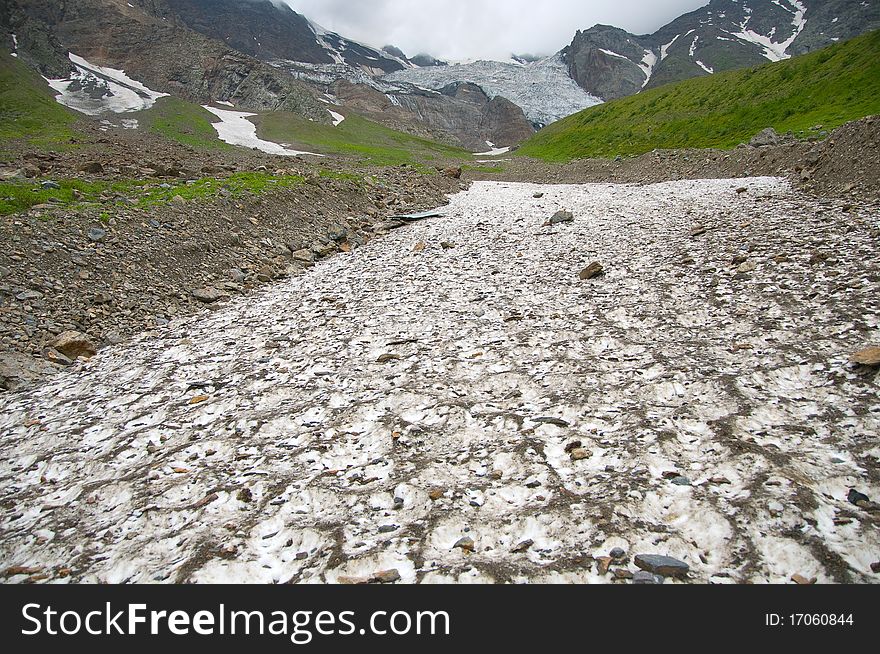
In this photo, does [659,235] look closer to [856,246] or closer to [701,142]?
[856,246]

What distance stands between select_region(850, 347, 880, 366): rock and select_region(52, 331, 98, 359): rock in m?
17.9

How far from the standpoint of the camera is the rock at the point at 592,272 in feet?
51.2

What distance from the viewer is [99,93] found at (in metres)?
108

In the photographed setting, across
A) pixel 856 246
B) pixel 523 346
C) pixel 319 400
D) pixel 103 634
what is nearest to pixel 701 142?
pixel 856 246

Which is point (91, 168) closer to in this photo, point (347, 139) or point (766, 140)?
point (766, 140)

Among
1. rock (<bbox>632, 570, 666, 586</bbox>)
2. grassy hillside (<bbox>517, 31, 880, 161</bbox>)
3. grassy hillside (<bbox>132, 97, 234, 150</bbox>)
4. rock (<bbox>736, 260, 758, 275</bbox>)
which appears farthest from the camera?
grassy hillside (<bbox>132, 97, 234, 150</bbox>)

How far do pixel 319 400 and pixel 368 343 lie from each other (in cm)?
296

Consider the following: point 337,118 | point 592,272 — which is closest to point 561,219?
point 592,272

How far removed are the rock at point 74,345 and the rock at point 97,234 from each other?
4818 millimetres

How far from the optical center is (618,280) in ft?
49.2

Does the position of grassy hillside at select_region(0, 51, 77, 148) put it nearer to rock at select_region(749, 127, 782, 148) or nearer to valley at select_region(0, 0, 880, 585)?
valley at select_region(0, 0, 880, 585)

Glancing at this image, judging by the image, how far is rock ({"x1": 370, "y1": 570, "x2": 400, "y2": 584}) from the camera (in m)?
4.89

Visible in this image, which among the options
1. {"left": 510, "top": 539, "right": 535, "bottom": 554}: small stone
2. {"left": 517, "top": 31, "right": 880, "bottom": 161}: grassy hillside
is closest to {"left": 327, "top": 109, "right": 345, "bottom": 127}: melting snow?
{"left": 517, "top": 31, "right": 880, "bottom": 161}: grassy hillside

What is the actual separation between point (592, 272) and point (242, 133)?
107 m
